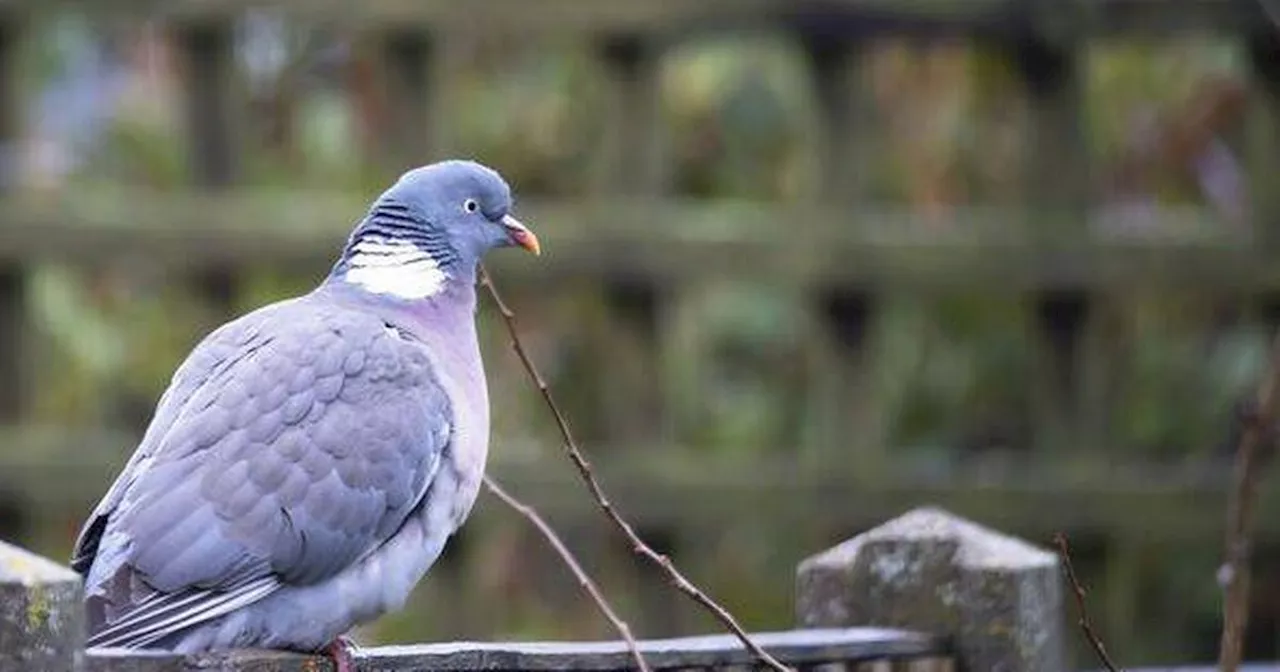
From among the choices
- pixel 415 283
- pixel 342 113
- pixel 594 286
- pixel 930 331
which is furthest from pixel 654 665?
pixel 342 113

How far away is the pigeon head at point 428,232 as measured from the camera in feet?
13.1

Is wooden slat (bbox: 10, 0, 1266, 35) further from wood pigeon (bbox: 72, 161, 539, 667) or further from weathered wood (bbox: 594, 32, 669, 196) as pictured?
wood pigeon (bbox: 72, 161, 539, 667)

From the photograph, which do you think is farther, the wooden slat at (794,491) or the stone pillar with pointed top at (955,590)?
the wooden slat at (794,491)

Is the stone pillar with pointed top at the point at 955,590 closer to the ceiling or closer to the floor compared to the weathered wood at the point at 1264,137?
closer to the floor

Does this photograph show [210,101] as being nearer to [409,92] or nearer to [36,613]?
[409,92]

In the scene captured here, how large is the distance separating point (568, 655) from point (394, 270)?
79 cm

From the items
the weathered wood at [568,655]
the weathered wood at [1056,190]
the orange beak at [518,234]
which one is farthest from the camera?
the weathered wood at [1056,190]

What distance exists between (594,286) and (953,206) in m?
1.92

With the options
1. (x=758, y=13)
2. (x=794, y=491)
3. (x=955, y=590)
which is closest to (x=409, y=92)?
(x=758, y=13)

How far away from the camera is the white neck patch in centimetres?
398

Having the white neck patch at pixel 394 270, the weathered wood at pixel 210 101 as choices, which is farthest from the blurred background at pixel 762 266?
the white neck patch at pixel 394 270

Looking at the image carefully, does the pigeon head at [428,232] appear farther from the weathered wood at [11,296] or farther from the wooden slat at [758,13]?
the weathered wood at [11,296]

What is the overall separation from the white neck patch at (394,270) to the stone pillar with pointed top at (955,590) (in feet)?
2.02

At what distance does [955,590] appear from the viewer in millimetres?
3807
